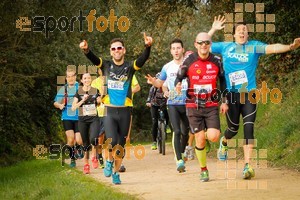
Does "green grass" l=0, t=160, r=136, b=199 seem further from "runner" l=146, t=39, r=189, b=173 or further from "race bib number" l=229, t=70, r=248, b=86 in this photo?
"race bib number" l=229, t=70, r=248, b=86

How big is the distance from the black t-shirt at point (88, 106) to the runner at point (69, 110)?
328 millimetres

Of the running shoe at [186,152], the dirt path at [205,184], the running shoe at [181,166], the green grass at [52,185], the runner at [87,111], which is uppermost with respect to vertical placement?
the runner at [87,111]

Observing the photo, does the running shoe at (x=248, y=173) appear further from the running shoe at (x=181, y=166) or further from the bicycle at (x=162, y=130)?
the bicycle at (x=162, y=130)

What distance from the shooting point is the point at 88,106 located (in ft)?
45.8

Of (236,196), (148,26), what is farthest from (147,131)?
(236,196)

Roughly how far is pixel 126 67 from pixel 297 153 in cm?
377

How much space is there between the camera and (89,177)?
41.8ft

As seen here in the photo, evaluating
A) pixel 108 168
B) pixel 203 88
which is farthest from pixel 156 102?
pixel 203 88

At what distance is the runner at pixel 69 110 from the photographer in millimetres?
14539

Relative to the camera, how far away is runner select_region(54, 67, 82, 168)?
47.7 ft

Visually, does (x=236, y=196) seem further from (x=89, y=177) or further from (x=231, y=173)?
(x=89, y=177)

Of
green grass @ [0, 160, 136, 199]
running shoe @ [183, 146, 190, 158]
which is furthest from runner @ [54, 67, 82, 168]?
running shoe @ [183, 146, 190, 158]

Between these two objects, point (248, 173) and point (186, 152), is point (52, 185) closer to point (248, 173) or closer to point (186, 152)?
point (186, 152)
